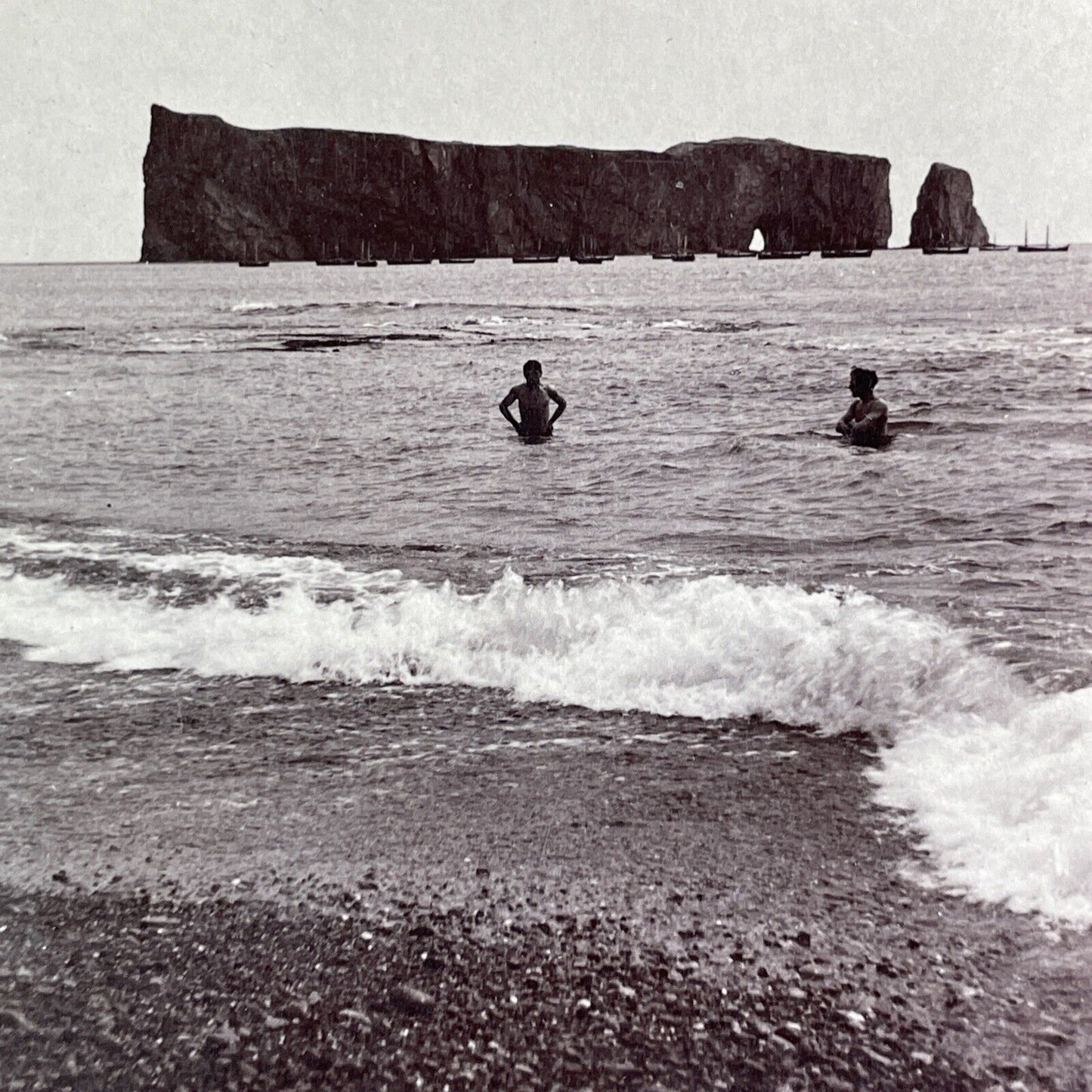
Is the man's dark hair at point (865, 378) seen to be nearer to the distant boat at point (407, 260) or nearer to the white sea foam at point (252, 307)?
the white sea foam at point (252, 307)

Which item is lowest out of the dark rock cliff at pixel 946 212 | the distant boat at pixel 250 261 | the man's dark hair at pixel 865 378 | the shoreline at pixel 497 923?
the shoreline at pixel 497 923

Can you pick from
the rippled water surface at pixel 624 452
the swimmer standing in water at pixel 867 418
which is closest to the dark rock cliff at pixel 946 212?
the rippled water surface at pixel 624 452

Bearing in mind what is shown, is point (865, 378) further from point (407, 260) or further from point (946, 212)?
point (407, 260)

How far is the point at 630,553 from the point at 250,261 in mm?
169909

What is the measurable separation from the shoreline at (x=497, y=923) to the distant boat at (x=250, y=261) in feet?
563

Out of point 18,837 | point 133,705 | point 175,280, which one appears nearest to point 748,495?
point 133,705

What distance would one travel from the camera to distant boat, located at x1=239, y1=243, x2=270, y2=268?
6516 inches

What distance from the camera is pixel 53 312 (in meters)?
54.8

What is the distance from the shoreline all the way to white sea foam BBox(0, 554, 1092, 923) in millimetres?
246

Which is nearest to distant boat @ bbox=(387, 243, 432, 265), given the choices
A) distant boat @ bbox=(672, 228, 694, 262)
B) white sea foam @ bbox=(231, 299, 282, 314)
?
distant boat @ bbox=(672, 228, 694, 262)

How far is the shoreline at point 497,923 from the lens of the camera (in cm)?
255

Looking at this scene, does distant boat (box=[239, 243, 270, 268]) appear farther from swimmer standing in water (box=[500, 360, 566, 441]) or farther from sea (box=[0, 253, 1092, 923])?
swimmer standing in water (box=[500, 360, 566, 441])

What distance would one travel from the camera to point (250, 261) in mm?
166875

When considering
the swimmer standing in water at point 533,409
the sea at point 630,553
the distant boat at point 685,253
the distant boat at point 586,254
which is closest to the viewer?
the sea at point 630,553
